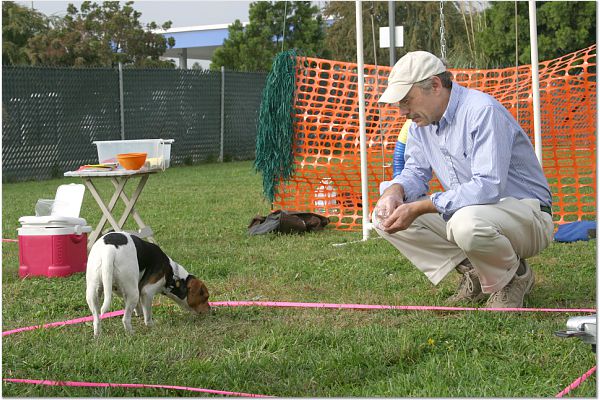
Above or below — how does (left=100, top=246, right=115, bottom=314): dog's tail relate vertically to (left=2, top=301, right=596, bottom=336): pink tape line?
above

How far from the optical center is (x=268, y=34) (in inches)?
883

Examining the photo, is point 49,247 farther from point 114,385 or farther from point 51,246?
point 114,385

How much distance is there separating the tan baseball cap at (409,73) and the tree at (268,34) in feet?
59.9

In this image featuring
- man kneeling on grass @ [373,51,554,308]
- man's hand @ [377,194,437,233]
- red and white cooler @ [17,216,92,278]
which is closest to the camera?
man kneeling on grass @ [373,51,554,308]

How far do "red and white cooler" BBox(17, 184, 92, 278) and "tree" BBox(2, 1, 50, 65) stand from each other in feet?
52.9

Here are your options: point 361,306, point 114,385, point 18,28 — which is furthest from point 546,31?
point 114,385

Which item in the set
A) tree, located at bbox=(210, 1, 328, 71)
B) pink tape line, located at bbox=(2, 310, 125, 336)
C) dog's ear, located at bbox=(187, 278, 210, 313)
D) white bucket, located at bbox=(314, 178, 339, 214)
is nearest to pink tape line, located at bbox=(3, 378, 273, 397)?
pink tape line, located at bbox=(2, 310, 125, 336)

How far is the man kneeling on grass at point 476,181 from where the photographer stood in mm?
4051

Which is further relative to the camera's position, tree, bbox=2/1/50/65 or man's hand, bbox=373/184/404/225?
tree, bbox=2/1/50/65

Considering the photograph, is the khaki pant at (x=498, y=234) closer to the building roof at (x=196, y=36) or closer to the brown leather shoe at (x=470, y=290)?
the brown leather shoe at (x=470, y=290)

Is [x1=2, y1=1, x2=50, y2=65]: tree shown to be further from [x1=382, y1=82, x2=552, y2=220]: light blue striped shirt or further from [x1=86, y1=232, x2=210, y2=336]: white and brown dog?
[x1=382, y1=82, x2=552, y2=220]: light blue striped shirt

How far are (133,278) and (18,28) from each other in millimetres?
18896

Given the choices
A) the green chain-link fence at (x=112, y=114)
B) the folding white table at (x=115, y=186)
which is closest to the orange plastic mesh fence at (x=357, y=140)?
the folding white table at (x=115, y=186)

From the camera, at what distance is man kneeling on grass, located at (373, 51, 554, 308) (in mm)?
4051
